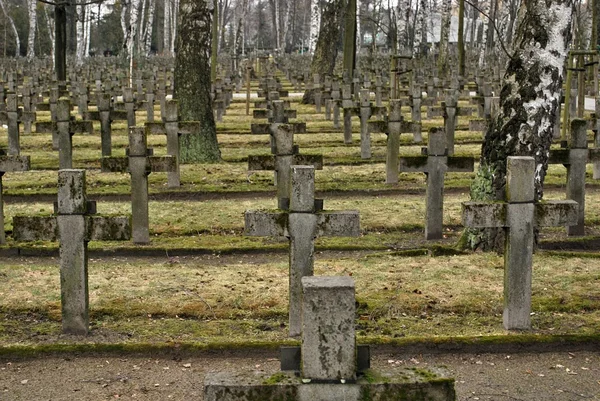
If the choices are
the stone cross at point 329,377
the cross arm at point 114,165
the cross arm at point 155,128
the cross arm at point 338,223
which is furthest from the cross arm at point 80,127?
the stone cross at point 329,377

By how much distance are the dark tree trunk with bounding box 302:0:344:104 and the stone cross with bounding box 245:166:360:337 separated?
23.2m

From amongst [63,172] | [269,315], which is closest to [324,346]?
[63,172]

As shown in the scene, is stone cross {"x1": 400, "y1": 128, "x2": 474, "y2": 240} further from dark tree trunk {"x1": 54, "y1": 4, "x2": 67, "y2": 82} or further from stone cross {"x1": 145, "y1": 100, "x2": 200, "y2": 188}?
dark tree trunk {"x1": 54, "y1": 4, "x2": 67, "y2": 82}

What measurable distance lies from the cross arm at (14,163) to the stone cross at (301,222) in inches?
133

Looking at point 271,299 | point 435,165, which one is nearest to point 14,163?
point 271,299

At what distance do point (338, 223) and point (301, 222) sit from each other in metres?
0.26

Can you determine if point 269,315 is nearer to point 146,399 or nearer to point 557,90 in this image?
point 146,399

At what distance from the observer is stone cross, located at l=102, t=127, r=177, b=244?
35.1 ft

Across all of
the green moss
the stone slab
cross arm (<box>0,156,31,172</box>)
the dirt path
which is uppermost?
cross arm (<box>0,156,31,172</box>)

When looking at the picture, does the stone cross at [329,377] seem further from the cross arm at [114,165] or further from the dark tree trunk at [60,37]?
the dark tree trunk at [60,37]

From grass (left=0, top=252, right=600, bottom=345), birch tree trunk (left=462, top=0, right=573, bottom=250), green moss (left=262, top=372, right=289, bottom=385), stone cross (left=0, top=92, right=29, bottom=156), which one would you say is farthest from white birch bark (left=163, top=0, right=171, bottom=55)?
green moss (left=262, top=372, right=289, bottom=385)

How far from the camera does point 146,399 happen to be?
6297 millimetres

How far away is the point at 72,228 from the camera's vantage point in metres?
7.16

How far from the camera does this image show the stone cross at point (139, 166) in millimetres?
10703
